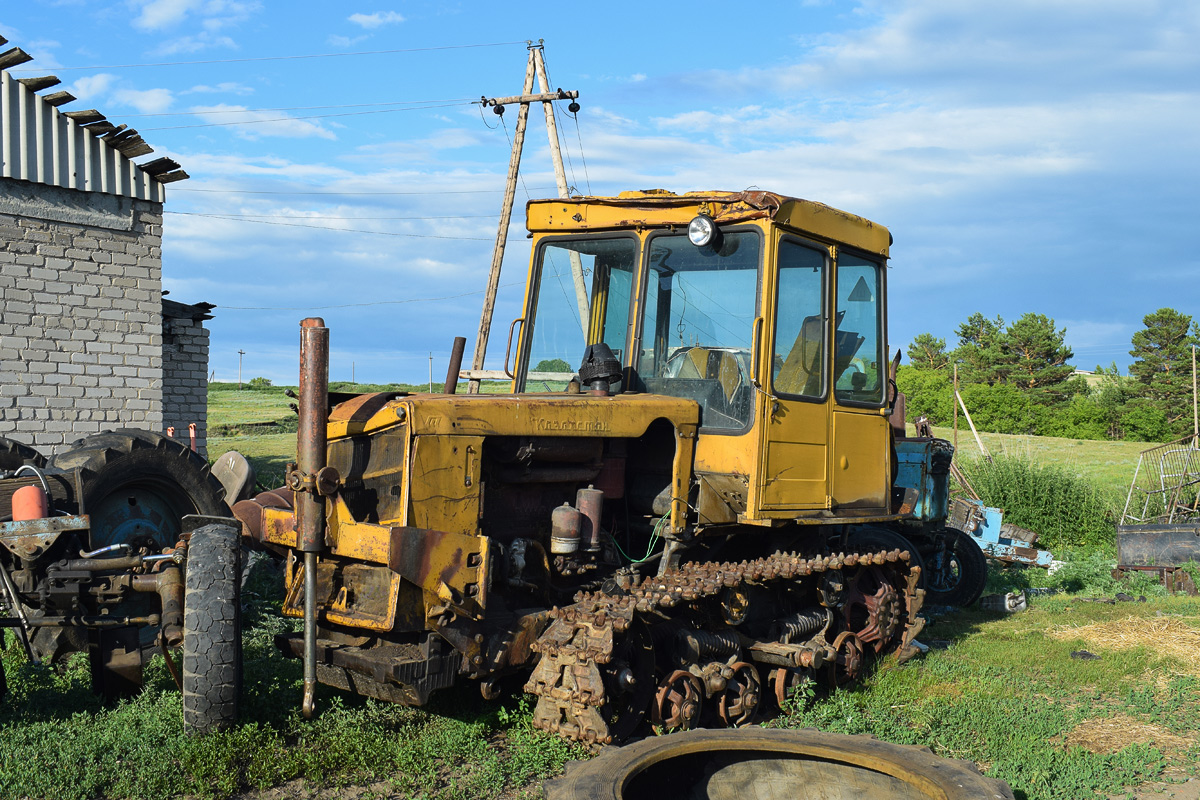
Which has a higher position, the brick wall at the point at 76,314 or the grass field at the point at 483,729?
the brick wall at the point at 76,314

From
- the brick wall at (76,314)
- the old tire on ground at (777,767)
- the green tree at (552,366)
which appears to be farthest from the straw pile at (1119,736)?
the brick wall at (76,314)

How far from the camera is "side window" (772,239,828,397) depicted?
6.14m

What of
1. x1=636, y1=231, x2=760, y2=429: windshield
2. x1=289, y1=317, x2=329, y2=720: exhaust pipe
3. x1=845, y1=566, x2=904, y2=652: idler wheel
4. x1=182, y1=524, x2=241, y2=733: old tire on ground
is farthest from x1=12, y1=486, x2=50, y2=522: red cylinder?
x1=845, y1=566, x2=904, y2=652: idler wheel

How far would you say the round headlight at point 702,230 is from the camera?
19.5 feet

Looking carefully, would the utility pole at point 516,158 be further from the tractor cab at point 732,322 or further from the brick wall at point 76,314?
the tractor cab at point 732,322

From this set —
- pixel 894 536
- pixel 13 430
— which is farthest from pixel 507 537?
pixel 13 430

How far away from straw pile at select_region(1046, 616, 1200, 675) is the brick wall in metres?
10.8

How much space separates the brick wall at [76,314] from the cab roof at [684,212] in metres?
7.61

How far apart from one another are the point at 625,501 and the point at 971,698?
272 centimetres

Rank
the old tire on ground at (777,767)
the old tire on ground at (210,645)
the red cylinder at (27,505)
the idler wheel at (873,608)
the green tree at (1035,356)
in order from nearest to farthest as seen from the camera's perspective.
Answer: the old tire on ground at (777,767), the old tire on ground at (210,645), the red cylinder at (27,505), the idler wheel at (873,608), the green tree at (1035,356)

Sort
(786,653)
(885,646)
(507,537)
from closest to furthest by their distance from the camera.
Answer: (507,537) < (786,653) < (885,646)

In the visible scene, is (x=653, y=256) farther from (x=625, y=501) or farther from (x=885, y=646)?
(x=885, y=646)

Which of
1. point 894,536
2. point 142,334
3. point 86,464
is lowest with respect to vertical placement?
point 894,536

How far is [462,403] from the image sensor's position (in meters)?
4.94
